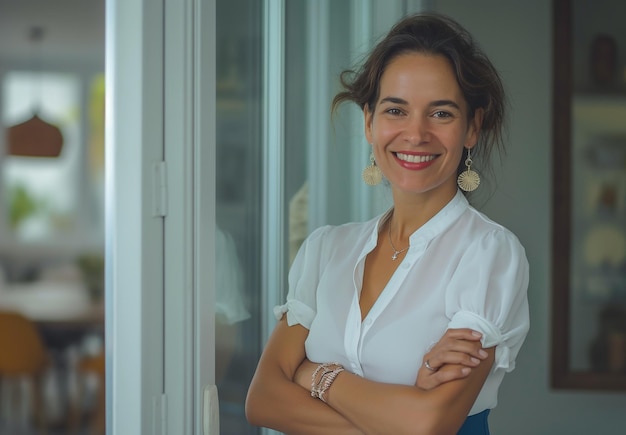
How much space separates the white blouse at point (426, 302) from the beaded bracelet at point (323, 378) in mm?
38

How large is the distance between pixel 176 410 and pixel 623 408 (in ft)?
8.38

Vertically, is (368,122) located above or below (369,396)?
above

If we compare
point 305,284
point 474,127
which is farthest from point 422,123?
point 305,284

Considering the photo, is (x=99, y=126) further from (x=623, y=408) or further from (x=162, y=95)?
(x=623, y=408)

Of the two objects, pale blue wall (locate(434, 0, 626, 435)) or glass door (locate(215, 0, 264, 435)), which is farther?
pale blue wall (locate(434, 0, 626, 435))

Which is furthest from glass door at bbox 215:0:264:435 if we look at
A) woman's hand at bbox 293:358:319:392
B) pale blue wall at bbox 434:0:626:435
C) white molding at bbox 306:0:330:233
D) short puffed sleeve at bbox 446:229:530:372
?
pale blue wall at bbox 434:0:626:435

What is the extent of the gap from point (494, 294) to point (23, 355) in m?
0.82

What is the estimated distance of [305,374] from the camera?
1615 mm

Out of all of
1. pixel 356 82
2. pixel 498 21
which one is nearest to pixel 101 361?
pixel 356 82

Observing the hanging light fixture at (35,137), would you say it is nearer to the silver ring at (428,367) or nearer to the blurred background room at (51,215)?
the blurred background room at (51,215)

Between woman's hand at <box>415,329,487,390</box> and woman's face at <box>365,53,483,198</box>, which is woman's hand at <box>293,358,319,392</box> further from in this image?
woman's face at <box>365,53,483,198</box>

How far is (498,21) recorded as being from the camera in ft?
11.0

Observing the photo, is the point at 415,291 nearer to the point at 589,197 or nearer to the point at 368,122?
the point at 368,122

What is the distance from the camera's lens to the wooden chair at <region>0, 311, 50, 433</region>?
128 cm
